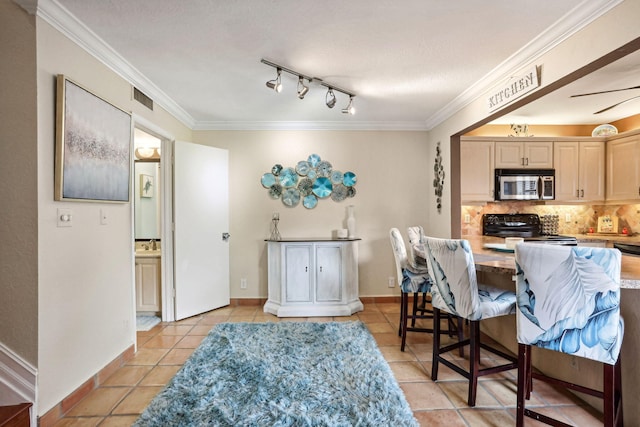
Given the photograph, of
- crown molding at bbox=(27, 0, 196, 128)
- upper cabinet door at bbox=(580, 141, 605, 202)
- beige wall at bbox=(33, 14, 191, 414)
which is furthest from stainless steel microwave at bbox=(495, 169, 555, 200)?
beige wall at bbox=(33, 14, 191, 414)

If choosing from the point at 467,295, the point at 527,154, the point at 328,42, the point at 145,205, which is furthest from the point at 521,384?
the point at 145,205

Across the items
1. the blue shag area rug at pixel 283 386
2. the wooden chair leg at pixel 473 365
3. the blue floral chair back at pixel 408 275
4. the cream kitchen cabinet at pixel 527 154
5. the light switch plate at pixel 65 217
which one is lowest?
the blue shag area rug at pixel 283 386

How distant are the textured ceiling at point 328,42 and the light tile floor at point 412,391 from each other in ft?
7.74

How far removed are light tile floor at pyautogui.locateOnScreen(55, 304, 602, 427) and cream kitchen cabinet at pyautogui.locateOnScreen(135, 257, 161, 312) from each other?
1.98 feet

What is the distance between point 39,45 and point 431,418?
314 centimetres

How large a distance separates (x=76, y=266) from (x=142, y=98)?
165 cm

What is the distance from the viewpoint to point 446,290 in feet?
7.08

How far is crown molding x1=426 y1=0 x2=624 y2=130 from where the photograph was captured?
5.88 feet

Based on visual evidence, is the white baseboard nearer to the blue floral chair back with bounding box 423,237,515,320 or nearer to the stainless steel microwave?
the blue floral chair back with bounding box 423,237,515,320

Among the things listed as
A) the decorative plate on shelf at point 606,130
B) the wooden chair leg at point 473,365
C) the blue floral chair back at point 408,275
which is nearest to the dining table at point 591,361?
the wooden chair leg at point 473,365

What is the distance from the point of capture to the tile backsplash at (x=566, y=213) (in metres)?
4.39

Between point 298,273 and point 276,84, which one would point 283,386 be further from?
point 276,84

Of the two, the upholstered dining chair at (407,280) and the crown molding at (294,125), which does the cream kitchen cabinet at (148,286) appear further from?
the upholstered dining chair at (407,280)

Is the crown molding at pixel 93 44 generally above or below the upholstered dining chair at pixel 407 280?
above
